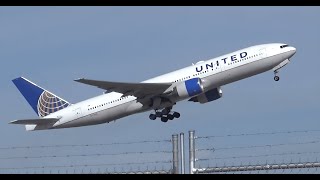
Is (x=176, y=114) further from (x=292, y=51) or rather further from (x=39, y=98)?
(x=39, y=98)

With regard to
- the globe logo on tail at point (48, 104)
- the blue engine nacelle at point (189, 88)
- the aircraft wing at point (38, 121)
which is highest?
the globe logo on tail at point (48, 104)

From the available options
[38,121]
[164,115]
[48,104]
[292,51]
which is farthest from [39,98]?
[292,51]

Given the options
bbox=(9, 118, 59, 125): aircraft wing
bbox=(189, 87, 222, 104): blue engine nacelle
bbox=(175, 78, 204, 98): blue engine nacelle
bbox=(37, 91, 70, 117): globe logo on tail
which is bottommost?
bbox=(9, 118, 59, 125): aircraft wing

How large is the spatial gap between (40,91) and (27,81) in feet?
6.05

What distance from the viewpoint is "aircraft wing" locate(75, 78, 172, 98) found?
51.6 m

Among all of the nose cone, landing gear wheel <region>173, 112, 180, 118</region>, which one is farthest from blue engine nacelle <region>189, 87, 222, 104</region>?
the nose cone

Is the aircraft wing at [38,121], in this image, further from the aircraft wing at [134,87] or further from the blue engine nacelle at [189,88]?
the blue engine nacelle at [189,88]

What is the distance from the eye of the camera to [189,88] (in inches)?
2026

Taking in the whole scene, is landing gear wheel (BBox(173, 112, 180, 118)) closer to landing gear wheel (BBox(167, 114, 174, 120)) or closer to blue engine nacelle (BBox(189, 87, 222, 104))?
landing gear wheel (BBox(167, 114, 174, 120))

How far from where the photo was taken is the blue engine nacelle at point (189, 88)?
51094 millimetres

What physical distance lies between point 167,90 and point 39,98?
1808 centimetres

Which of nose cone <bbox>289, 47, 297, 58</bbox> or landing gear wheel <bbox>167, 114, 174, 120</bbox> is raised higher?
nose cone <bbox>289, 47, 297, 58</bbox>

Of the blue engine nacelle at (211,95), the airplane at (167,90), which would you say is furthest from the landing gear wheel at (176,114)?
the blue engine nacelle at (211,95)
